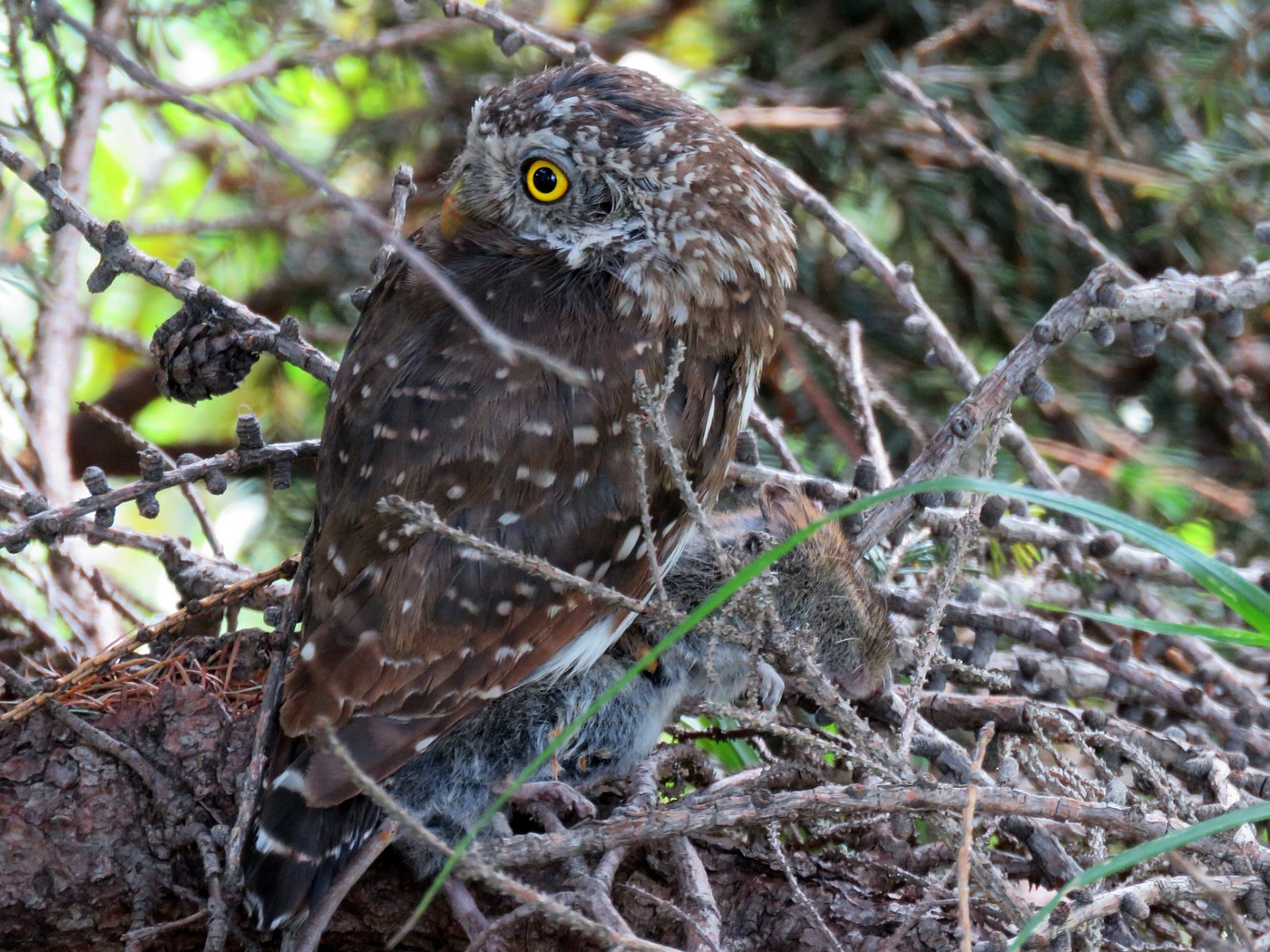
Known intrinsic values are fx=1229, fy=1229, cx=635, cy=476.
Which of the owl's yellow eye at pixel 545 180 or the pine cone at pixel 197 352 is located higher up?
the owl's yellow eye at pixel 545 180

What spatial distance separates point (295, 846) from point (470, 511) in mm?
560

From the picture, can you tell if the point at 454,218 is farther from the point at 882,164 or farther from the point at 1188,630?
the point at 1188,630

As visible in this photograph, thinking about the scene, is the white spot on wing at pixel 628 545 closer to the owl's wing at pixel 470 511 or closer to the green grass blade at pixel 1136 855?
the owl's wing at pixel 470 511

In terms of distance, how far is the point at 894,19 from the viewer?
10.7 feet

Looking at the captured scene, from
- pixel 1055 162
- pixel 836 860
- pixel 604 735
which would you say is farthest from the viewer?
pixel 1055 162

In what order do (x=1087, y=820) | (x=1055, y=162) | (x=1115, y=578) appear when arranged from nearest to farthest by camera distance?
(x=1087, y=820) → (x=1115, y=578) → (x=1055, y=162)

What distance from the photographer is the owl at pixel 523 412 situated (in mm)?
1881

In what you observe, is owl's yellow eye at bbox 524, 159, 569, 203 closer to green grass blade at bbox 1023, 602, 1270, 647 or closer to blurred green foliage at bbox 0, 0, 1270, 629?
blurred green foliage at bbox 0, 0, 1270, 629

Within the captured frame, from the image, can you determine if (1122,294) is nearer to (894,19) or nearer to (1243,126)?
(1243,126)

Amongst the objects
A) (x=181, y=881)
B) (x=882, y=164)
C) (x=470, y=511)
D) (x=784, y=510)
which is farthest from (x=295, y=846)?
(x=882, y=164)

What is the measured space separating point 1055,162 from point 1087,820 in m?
2.10

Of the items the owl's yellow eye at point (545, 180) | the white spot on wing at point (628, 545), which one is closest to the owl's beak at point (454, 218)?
the owl's yellow eye at point (545, 180)

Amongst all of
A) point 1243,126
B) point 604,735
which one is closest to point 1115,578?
point 604,735

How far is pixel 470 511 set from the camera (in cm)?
195
